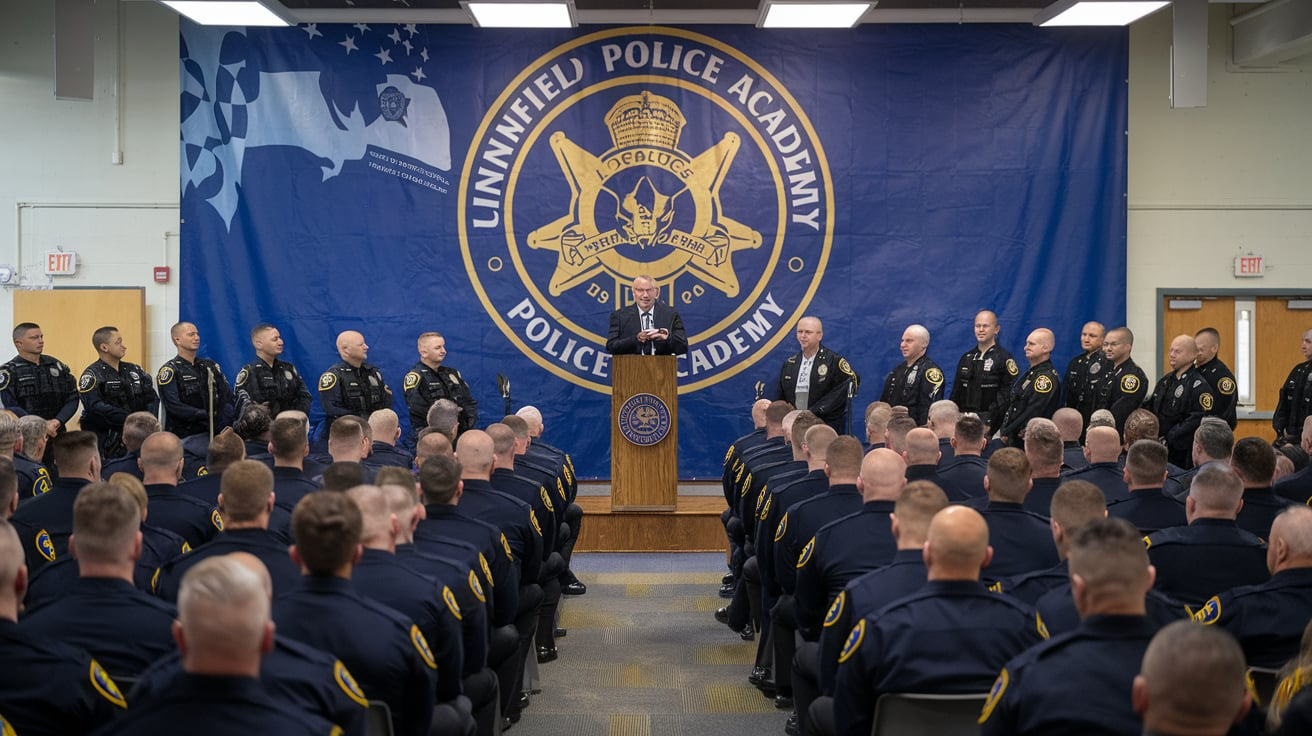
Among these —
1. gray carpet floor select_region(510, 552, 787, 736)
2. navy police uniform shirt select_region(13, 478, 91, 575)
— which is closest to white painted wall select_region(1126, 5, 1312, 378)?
gray carpet floor select_region(510, 552, 787, 736)

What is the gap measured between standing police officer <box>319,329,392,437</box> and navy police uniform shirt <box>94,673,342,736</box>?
6.99 metres

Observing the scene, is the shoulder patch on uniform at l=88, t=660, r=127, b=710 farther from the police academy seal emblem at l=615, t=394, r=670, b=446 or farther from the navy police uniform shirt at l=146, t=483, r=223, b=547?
the police academy seal emblem at l=615, t=394, r=670, b=446

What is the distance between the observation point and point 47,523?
4.61 meters

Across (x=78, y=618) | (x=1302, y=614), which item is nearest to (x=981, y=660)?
(x=1302, y=614)

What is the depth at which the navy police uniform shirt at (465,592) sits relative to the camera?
373 cm

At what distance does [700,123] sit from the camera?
10.5 meters

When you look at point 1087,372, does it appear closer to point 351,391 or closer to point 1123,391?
point 1123,391

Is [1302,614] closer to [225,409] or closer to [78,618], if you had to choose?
[78,618]

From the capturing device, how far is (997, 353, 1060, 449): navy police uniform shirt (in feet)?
30.6

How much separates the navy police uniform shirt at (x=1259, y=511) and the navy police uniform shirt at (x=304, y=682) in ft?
12.1

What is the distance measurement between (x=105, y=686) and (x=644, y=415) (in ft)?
19.6

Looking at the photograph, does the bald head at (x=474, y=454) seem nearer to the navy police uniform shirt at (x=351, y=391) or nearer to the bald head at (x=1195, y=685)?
the bald head at (x=1195, y=685)

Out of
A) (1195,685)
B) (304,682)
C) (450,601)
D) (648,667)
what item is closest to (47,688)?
(304,682)

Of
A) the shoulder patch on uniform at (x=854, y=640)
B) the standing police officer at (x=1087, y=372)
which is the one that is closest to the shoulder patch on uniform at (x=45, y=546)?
the shoulder patch on uniform at (x=854, y=640)
